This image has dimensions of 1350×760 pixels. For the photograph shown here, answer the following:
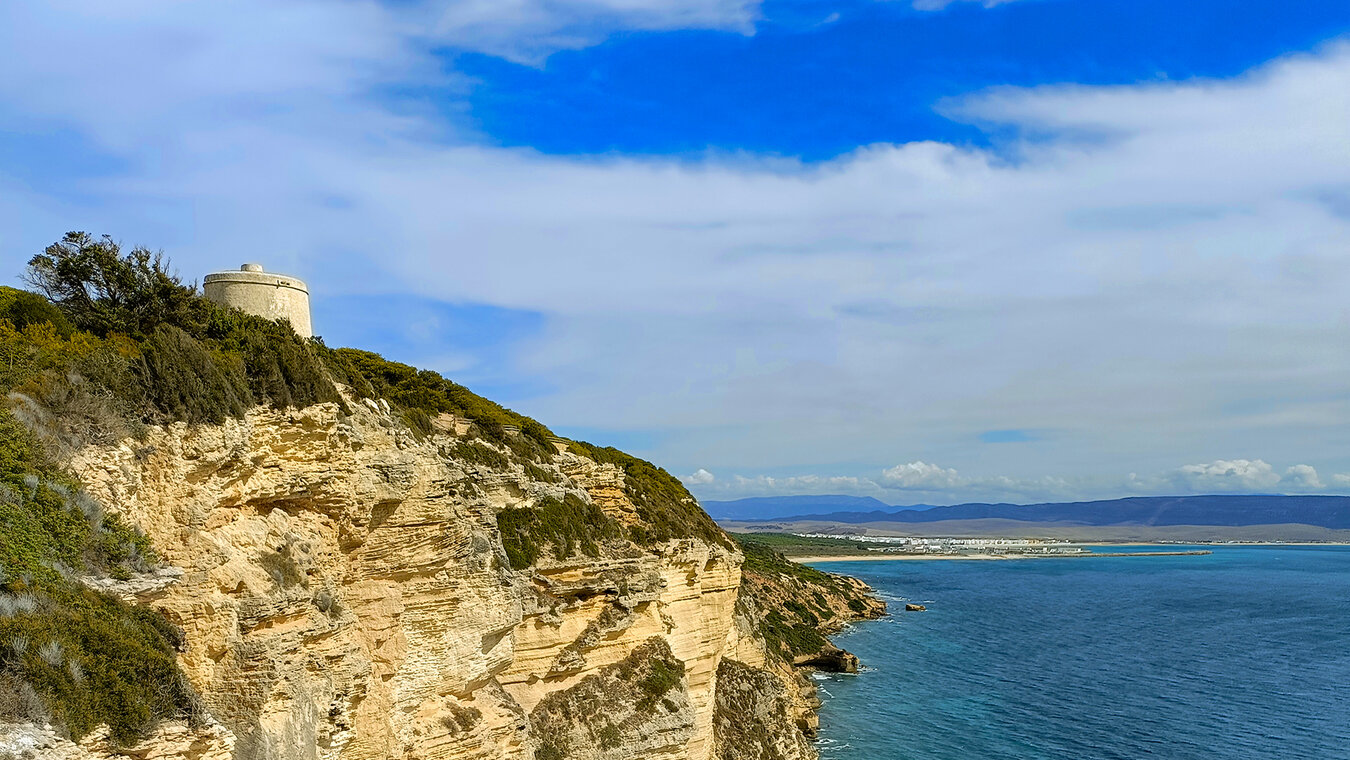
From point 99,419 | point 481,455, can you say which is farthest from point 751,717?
point 99,419

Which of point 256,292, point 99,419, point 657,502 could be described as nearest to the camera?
point 99,419

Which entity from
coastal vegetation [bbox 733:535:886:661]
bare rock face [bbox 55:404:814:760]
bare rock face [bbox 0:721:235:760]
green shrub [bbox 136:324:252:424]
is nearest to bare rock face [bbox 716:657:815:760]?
bare rock face [bbox 55:404:814:760]

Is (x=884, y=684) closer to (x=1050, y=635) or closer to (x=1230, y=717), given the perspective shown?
(x=1230, y=717)

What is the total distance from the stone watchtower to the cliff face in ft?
10.5

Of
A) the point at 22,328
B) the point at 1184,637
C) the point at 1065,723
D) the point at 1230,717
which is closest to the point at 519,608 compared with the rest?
the point at 22,328

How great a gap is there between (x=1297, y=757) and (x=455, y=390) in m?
47.8

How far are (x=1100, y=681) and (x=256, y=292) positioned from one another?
65.8m

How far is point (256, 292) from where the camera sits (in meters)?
18.4

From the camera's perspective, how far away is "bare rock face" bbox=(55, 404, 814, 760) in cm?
1136

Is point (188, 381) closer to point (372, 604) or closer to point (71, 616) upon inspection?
point (71, 616)

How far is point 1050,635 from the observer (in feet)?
277

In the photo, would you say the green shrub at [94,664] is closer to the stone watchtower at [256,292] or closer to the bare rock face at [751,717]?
the stone watchtower at [256,292]

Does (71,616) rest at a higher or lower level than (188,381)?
lower

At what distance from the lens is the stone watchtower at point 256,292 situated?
18.1 m
